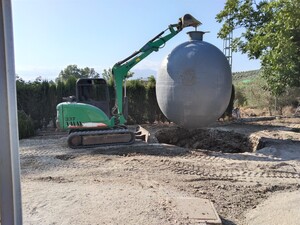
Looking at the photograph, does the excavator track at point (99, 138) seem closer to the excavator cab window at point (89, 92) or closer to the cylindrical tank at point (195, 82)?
the excavator cab window at point (89, 92)

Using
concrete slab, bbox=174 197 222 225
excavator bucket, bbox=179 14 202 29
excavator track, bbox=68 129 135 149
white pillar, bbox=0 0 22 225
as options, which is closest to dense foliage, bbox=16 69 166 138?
excavator track, bbox=68 129 135 149

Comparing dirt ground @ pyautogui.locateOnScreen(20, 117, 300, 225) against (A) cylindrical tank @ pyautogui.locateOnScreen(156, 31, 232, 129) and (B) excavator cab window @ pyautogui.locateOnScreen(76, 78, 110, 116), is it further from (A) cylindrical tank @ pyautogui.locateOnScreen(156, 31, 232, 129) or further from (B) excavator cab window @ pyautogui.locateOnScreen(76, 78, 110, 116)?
(B) excavator cab window @ pyautogui.locateOnScreen(76, 78, 110, 116)

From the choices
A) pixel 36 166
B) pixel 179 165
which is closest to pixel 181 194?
pixel 179 165

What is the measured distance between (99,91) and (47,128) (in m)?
2.80

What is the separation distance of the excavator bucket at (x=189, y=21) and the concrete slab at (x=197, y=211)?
245 inches

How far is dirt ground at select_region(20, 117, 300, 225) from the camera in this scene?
14.9ft

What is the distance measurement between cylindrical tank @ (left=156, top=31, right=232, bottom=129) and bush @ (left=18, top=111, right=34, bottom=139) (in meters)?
5.47

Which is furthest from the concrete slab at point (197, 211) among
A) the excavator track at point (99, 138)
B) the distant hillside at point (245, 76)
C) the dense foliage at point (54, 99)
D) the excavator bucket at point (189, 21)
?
the distant hillside at point (245, 76)

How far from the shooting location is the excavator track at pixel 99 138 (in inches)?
357

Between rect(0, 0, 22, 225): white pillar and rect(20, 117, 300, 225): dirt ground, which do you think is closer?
rect(0, 0, 22, 225): white pillar

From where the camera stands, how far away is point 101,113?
366 inches

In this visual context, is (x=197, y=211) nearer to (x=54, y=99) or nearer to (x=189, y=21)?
(x=189, y=21)

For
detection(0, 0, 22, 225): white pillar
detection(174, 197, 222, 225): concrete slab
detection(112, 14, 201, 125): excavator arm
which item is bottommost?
detection(174, 197, 222, 225): concrete slab

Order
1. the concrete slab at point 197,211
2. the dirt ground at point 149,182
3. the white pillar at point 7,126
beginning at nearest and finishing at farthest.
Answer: the white pillar at point 7,126 < the concrete slab at point 197,211 < the dirt ground at point 149,182
